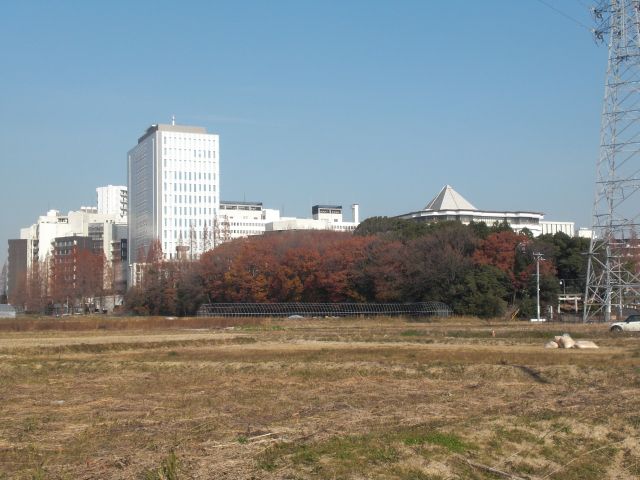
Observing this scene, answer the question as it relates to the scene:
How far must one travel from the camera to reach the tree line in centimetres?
7656

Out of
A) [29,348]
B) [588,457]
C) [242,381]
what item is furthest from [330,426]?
[29,348]

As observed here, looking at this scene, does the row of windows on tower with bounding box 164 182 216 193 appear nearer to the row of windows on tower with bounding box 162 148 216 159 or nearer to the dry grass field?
the row of windows on tower with bounding box 162 148 216 159

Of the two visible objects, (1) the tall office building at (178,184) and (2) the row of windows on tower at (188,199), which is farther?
(2) the row of windows on tower at (188,199)

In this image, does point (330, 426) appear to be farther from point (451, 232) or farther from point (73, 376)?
point (451, 232)

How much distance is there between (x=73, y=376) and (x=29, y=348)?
1400 cm

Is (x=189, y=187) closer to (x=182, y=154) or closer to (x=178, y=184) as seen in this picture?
(x=178, y=184)

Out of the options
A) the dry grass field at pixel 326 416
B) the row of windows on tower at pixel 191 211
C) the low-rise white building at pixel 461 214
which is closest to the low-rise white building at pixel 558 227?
the low-rise white building at pixel 461 214

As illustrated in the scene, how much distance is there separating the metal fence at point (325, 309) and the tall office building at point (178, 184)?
61319mm

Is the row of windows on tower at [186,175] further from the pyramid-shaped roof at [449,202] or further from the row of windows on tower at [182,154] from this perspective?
the pyramid-shaped roof at [449,202]

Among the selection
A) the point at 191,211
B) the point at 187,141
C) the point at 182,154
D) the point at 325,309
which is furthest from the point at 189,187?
the point at 325,309

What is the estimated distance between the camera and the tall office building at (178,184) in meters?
154

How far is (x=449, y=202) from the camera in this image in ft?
536

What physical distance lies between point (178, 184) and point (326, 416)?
144 metres

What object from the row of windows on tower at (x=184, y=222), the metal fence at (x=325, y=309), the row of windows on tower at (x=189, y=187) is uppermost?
the row of windows on tower at (x=189, y=187)
